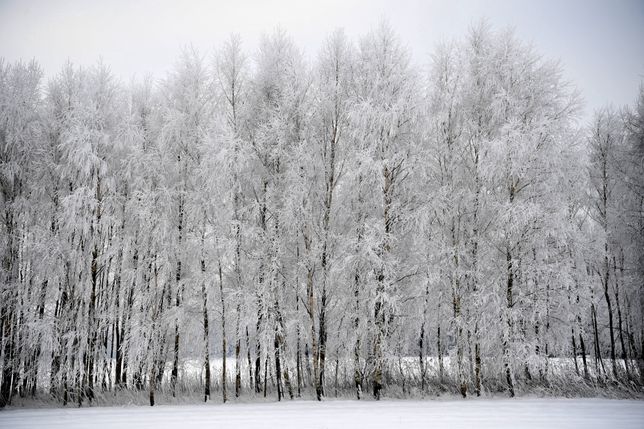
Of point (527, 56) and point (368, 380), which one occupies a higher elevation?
point (527, 56)

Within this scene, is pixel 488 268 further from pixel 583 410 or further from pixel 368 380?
pixel 368 380

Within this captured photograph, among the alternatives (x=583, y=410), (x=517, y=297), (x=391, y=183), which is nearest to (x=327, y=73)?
(x=391, y=183)

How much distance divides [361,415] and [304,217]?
214 inches

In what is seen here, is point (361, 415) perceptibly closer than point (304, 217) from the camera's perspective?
Yes

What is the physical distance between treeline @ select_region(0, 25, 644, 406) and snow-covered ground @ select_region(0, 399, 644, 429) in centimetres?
110

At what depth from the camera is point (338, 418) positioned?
8336 mm

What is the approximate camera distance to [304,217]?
11.4 m

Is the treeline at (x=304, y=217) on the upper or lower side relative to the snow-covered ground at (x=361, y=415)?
upper

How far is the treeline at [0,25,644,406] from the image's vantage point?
10922 mm

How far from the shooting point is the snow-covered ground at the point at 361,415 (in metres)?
7.63

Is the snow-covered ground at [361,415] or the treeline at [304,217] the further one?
the treeline at [304,217]

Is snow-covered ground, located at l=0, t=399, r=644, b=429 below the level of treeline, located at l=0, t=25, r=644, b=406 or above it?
below

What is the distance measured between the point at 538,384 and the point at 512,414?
3.51 metres

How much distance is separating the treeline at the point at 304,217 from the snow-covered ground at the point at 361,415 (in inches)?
43.4
